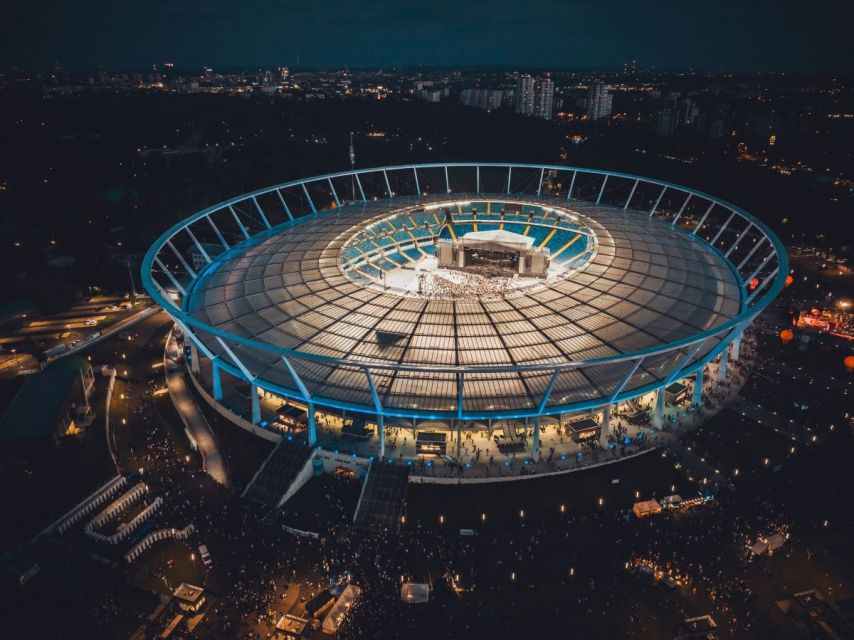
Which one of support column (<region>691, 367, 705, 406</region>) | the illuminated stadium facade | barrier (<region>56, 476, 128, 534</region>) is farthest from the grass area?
barrier (<region>56, 476, 128, 534</region>)

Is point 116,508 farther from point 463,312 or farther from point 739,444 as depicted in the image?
point 739,444

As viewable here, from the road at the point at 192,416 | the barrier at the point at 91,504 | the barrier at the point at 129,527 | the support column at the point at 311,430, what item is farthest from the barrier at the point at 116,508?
the support column at the point at 311,430

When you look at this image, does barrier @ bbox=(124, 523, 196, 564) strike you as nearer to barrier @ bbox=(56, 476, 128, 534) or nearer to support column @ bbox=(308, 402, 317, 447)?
barrier @ bbox=(56, 476, 128, 534)

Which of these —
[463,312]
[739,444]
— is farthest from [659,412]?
[463,312]

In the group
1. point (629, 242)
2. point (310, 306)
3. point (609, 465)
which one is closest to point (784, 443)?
point (609, 465)

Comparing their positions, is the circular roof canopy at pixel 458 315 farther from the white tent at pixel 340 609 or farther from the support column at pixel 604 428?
the white tent at pixel 340 609
